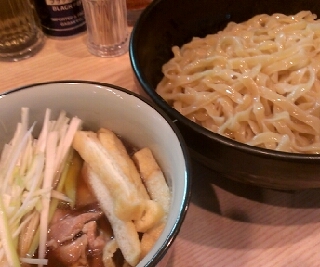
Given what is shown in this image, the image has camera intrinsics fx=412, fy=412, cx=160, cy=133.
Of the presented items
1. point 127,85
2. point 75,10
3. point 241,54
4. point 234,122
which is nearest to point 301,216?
point 234,122

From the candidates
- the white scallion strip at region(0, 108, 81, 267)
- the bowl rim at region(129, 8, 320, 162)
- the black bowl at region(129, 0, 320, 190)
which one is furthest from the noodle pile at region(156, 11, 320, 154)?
the white scallion strip at region(0, 108, 81, 267)

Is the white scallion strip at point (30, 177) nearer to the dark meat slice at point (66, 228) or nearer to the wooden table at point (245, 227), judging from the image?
the dark meat slice at point (66, 228)

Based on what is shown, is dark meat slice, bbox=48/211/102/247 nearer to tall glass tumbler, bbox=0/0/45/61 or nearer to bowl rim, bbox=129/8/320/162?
bowl rim, bbox=129/8/320/162

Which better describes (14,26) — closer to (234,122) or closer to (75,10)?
(75,10)

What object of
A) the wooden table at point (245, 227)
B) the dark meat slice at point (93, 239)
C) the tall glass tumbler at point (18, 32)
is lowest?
the wooden table at point (245, 227)

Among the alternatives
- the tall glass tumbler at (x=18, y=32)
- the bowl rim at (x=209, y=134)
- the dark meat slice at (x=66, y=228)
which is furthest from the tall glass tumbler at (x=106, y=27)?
the dark meat slice at (x=66, y=228)

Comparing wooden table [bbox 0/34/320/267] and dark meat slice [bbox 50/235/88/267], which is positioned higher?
dark meat slice [bbox 50/235/88/267]
